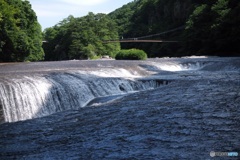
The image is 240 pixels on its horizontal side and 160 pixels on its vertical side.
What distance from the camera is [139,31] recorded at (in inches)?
3846

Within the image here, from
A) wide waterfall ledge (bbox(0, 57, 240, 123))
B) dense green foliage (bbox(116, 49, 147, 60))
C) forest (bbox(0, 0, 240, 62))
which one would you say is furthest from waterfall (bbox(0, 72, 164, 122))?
forest (bbox(0, 0, 240, 62))

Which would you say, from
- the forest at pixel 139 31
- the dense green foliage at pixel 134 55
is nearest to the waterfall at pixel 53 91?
the dense green foliage at pixel 134 55

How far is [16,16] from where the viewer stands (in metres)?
40.2

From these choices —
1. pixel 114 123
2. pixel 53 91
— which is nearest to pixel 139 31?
pixel 53 91

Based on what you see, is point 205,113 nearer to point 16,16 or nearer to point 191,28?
A: point 16,16

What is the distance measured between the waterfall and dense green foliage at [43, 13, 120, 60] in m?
45.5

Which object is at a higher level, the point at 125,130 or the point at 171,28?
the point at 171,28

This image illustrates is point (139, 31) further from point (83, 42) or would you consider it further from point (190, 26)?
point (190, 26)

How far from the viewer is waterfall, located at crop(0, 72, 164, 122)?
11.3 meters

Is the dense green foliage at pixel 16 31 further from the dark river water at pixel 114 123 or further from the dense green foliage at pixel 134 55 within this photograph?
the dark river water at pixel 114 123

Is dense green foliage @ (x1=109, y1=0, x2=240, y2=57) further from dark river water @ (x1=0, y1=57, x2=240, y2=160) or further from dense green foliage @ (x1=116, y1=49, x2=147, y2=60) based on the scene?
dark river water @ (x1=0, y1=57, x2=240, y2=160)

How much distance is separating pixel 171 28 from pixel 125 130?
8148cm

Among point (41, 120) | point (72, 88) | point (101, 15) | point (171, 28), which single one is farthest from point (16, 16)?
point (171, 28)

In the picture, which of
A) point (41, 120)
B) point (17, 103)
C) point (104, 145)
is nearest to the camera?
point (104, 145)
